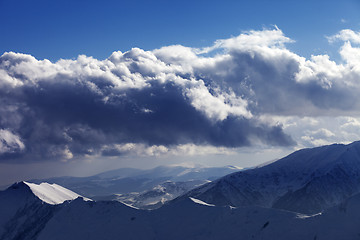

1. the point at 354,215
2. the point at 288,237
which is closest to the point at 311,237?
the point at 288,237

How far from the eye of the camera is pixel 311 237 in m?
194

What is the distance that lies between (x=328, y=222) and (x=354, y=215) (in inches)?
522

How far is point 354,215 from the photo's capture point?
648 ft

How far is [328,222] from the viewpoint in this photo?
650 feet

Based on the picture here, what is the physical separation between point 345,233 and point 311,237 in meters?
15.7

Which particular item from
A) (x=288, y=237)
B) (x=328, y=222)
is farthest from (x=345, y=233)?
(x=288, y=237)

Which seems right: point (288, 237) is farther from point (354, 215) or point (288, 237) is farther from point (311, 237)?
point (354, 215)

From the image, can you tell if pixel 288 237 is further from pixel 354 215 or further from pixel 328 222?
pixel 354 215

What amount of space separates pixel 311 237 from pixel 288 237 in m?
11.3

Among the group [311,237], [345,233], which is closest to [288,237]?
[311,237]

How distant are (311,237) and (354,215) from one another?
25.1m

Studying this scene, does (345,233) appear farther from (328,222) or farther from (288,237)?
(288,237)

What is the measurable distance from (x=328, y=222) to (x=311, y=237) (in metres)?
12.6
